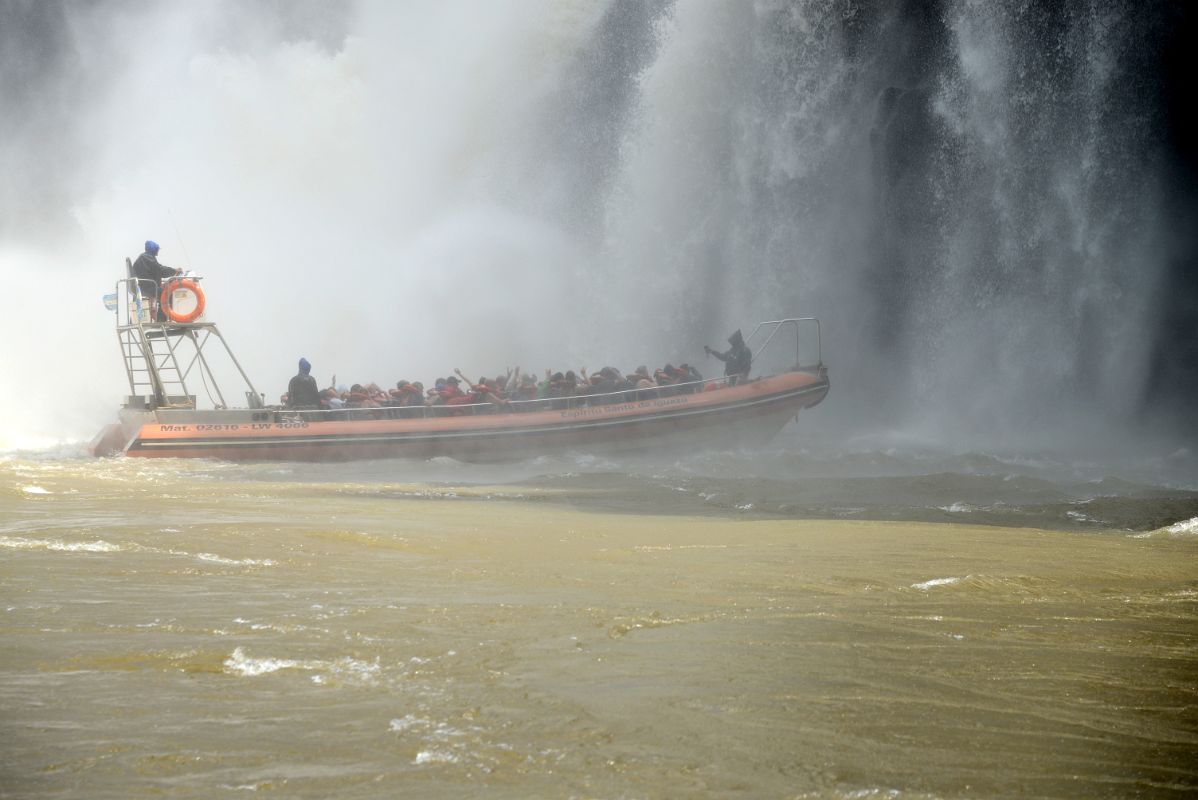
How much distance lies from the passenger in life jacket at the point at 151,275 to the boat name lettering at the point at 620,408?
6.24 m

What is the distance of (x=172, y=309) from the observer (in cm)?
1683

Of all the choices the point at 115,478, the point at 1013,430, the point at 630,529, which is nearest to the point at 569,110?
the point at 1013,430

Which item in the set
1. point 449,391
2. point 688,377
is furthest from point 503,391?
point 688,377

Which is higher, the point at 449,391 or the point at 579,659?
the point at 449,391

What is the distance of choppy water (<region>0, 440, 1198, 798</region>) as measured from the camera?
3047 millimetres

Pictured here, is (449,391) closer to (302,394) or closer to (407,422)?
(407,422)

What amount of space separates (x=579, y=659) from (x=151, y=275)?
14.6m

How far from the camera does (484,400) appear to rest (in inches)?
716

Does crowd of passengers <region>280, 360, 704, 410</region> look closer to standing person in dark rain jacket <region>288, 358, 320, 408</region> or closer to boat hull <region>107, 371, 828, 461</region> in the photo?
standing person in dark rain jacket <region>288, 358, 320, 408</region>

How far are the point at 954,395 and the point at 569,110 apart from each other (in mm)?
13582

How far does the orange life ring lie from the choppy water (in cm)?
831

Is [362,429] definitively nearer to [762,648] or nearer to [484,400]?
[484,400]

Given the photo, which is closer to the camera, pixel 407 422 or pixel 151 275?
pixel 151 275

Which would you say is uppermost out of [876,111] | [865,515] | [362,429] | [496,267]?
[876,111]
